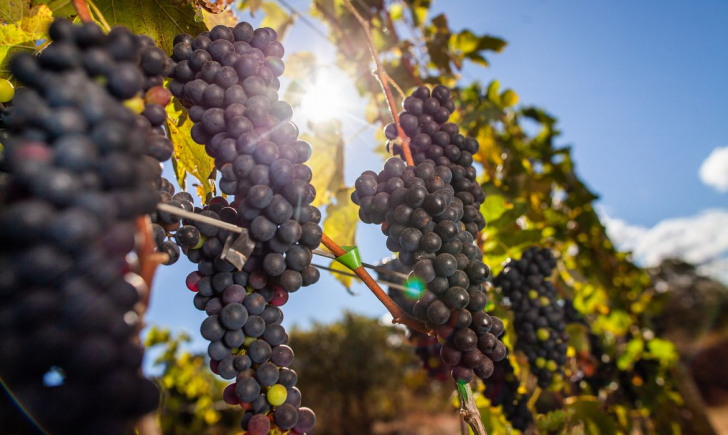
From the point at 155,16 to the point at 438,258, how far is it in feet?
3.28

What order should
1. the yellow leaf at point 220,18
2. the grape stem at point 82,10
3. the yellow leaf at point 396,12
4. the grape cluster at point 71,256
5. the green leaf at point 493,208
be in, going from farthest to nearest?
1. the yellow leaf at point 396,12
2. the green leaf at point 493,208
3. the yellow leaf at point 220,18
4. the grape stem at point 82,10
5. the grape cluster at point 71,256

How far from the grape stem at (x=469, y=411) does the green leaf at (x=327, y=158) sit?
4.23ft

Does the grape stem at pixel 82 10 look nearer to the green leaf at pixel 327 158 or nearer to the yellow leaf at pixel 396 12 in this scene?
the green leaf at pixel 327 158

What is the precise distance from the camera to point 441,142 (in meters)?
1.19

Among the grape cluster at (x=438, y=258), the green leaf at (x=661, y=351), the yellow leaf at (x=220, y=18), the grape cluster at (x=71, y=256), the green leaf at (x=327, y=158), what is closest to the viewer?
the grape cluster at (x=71, y=256)

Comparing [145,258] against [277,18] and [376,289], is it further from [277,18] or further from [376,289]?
[277,18]

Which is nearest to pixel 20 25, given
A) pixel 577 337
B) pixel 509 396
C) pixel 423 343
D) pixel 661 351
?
pixel 423 343

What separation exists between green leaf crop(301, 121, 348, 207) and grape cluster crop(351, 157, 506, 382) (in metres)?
1.02

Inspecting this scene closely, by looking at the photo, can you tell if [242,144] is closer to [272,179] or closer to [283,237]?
[272,179]

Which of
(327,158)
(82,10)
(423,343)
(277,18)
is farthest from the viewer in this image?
(277,18)

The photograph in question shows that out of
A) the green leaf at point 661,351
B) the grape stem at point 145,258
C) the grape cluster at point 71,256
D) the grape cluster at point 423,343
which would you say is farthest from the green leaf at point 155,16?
the green leaf at point 661,351

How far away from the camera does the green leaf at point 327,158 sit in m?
1.99

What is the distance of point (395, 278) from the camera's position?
4.83 ft

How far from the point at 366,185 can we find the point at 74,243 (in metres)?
0.64
